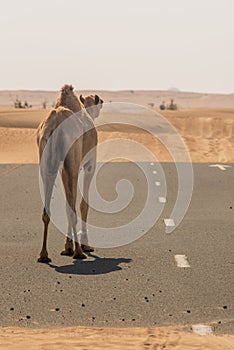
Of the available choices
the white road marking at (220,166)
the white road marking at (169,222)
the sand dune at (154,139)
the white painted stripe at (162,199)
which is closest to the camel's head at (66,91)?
the white road marking at (169,222)

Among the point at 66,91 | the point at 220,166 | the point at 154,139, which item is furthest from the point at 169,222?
the point at 154,139

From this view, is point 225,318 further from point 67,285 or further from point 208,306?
point 67,285

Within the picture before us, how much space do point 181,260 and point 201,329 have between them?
12.1 ft

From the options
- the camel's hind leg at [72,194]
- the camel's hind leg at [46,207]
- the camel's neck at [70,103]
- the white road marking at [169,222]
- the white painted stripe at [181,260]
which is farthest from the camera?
the white road marking at [169,222]

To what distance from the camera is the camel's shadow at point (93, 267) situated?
10.2 m

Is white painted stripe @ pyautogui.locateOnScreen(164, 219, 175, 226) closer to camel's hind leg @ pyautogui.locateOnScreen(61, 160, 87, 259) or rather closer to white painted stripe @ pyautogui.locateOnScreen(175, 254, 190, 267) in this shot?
white painted stripe @ pyautogui.locateOnScreen(175, 254, 190, 267)

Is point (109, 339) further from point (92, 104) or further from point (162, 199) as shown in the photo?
point (162, 199)

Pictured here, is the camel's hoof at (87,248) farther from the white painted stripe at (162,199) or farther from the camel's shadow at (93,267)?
the white painted stripe at (162,199)

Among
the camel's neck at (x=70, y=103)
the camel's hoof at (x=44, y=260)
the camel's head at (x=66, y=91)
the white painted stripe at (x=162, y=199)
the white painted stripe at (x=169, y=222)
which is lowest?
the white painted stripe at (x=162, y=199)

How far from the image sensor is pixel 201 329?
742 cm

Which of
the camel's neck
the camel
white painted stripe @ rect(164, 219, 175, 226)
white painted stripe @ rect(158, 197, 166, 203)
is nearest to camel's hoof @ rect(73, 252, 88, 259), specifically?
the camel

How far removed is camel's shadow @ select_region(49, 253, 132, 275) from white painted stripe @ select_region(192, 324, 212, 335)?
280cm

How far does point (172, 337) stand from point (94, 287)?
7.86ft

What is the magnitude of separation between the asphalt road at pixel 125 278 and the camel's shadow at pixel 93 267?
13 millimetres
